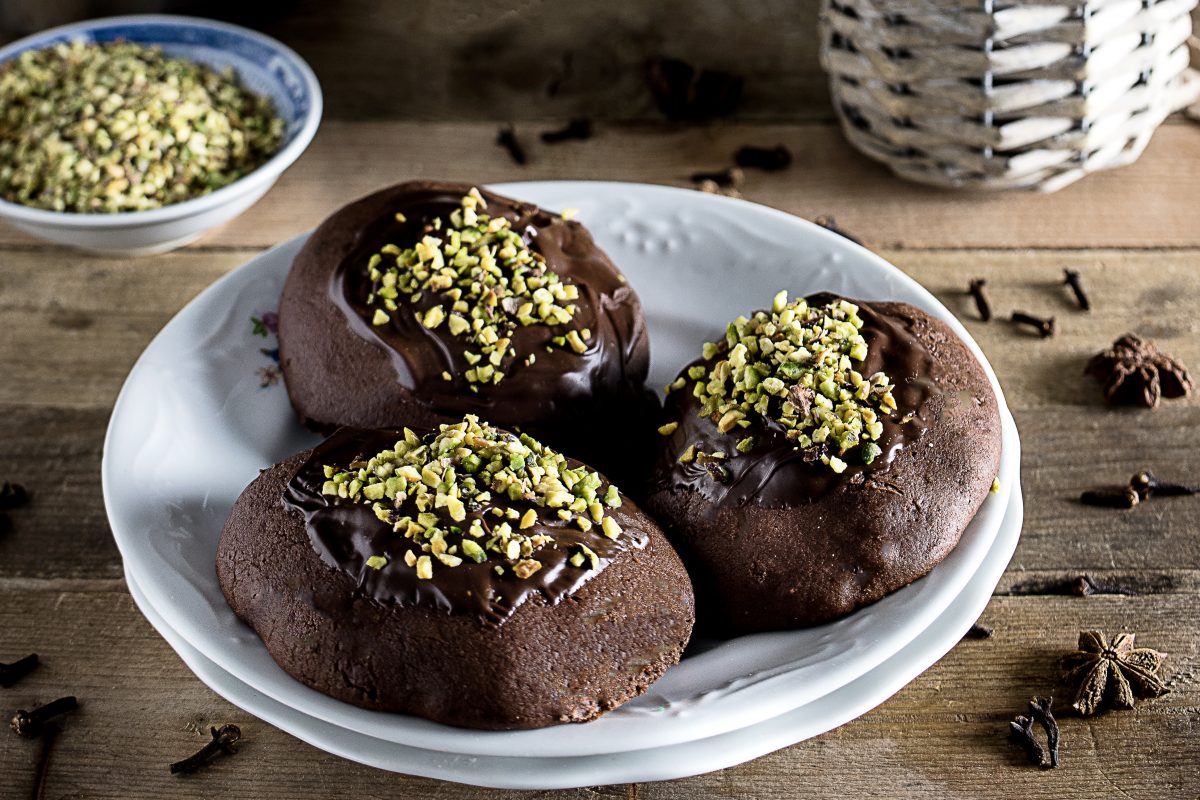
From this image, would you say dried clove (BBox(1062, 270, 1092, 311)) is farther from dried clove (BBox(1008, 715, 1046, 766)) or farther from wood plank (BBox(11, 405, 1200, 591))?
dried clove (BBox(1008, 715, 1046, 766))

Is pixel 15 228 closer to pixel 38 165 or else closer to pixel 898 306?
pixel 38 165


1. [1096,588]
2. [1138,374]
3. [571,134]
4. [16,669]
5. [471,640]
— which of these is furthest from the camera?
[571,134]

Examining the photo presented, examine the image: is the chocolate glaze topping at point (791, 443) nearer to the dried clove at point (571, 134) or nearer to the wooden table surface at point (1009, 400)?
the wooden table surface at point (1009, 400)

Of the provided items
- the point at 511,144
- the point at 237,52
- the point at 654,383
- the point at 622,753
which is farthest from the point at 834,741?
the point at 237,52

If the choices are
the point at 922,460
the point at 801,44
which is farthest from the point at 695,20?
the point at 922,460

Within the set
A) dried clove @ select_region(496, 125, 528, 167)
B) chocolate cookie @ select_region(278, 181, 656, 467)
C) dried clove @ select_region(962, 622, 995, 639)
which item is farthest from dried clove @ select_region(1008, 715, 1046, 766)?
dried clove @ select_region(496, 125, 528, 167)

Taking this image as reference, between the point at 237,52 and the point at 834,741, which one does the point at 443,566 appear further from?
the point at 237,52

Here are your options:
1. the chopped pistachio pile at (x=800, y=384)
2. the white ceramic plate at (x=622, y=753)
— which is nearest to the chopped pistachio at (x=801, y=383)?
the chopped pistachio pile at (x=800, y=384)
